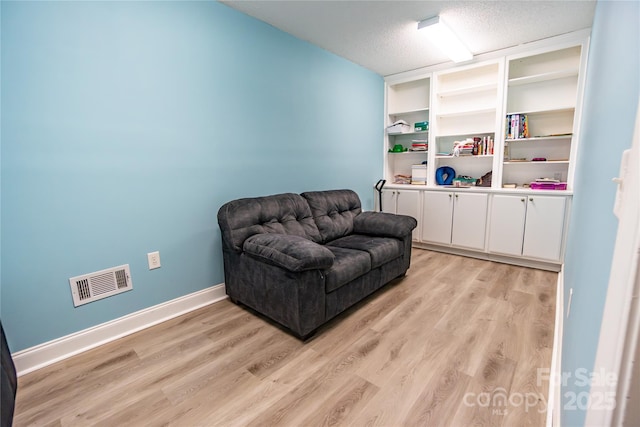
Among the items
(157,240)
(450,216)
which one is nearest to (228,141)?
(157,240)

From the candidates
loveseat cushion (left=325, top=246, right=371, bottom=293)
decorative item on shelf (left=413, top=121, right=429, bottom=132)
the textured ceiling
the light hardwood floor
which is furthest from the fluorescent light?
the light hardwood floor

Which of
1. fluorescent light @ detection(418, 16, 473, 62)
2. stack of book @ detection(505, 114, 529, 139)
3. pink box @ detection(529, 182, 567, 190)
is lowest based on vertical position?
pink box @ detection(529, 182, 567, 190)

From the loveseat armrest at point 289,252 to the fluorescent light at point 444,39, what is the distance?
226 cm

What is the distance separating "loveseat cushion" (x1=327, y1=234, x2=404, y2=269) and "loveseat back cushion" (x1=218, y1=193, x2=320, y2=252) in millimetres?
273

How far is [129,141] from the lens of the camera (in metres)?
1.94

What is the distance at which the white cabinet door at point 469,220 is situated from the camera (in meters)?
3.39

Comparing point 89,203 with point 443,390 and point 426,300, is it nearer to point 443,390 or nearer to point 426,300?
point 443,390

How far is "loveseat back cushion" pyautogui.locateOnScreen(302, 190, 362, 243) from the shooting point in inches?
112

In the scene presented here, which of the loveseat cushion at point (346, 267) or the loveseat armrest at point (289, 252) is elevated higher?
the loveseat armrest at point (289, 252)

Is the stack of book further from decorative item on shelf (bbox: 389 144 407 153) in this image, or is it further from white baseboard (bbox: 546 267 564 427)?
white baseboard (bbox: 546 267 564 427)

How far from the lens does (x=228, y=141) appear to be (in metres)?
2.48

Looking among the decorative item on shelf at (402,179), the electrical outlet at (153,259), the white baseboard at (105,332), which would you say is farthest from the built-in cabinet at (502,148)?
the electrical outlet at (153,259)

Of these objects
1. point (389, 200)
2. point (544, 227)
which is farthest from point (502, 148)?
point (389, 200)

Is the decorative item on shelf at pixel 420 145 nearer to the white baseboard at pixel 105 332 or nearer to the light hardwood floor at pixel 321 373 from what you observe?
the light hardwood floor at pixel 321 373
